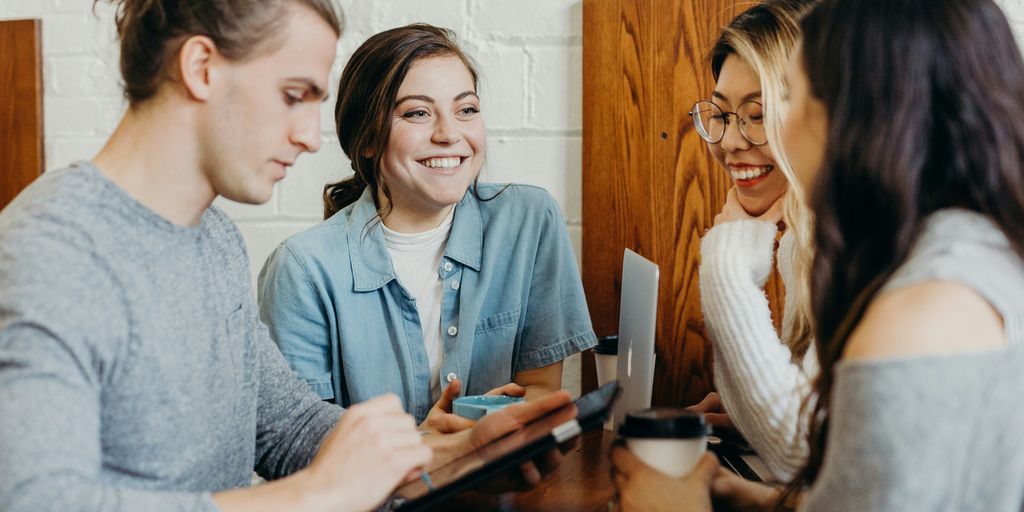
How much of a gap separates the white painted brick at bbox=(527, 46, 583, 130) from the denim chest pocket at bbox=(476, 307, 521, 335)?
380 mm

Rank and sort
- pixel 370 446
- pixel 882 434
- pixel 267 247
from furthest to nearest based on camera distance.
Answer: pixel 267 247 → pixel 370 446 → pixel 882 434

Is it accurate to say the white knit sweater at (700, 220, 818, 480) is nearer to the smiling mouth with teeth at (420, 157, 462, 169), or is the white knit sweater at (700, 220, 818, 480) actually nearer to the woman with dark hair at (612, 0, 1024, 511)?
the woman with dark hair at (612, 0, 1024, 511)

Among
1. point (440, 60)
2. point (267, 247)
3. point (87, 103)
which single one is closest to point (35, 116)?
point (87, 103)

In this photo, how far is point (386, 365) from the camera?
5.17ft

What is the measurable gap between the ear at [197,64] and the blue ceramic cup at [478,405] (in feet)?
1.81

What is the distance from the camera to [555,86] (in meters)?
1.80

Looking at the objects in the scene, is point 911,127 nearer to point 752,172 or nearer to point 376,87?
point 752,172

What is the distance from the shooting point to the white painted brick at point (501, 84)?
1.80 meters

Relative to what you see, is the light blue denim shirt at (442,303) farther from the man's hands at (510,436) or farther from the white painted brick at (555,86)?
the man's hands at (510,436)

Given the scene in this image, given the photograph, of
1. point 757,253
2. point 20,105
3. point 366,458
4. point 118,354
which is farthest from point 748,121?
point 20,105

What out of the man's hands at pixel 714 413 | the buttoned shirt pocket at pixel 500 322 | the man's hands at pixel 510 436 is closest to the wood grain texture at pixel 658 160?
the buttoned shirt pocket at pixel 500 322

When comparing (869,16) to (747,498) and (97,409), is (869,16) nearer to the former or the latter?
(747,498)

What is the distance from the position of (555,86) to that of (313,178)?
50 centimetres

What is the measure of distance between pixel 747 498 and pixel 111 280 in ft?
2.05
